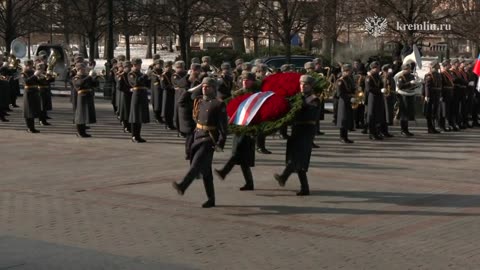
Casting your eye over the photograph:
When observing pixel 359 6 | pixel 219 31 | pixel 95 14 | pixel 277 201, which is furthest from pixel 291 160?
pixel 95 14

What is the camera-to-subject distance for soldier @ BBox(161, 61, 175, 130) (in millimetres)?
21062

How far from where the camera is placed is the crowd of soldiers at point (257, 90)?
1214 cm

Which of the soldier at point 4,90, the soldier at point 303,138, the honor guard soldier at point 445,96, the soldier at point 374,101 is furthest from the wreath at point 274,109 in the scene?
the soldier at point 4,90

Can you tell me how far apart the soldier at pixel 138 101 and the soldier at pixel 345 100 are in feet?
13.3

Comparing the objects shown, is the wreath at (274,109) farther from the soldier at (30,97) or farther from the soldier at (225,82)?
the soldier at (30,97)

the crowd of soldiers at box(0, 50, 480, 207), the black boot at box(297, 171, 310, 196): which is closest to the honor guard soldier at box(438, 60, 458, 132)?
the crowd of soldiers at box(0, 50, 480, 207)

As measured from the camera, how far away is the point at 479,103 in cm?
2352

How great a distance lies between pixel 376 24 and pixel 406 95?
12492 millimetres

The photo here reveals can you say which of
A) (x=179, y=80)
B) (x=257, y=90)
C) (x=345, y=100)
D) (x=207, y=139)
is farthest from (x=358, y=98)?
(x=207, y=139)

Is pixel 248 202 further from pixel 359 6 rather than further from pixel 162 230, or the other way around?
pixel 359 6

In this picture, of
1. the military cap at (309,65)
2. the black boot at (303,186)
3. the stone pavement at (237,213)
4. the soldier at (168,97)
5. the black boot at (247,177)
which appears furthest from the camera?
the soldier at (168,97)

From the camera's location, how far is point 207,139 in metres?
11.1

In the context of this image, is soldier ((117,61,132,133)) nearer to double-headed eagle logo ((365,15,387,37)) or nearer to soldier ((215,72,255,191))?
soldier ((215,72,255,191))

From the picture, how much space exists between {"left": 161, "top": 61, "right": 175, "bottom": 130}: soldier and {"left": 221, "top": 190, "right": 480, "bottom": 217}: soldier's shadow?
9270 millimetres
